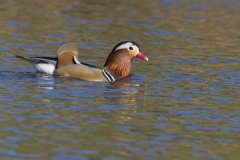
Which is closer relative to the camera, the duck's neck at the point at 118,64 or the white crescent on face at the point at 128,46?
the duck's neck at the point at 118,64

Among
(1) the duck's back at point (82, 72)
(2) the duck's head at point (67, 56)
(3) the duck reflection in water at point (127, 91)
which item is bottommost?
(3) the duck reflection in water at point (127, 91)

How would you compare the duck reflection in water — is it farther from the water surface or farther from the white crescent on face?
the white crescent on face

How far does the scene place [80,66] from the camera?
57.5ft

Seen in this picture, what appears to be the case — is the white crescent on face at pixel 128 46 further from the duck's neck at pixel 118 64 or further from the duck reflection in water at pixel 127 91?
the duck reflection in water at pixel 127 91

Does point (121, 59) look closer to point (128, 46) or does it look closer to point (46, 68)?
point (128, 46)

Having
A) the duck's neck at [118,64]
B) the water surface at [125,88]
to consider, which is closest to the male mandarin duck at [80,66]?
the duck's neck at [118,64]

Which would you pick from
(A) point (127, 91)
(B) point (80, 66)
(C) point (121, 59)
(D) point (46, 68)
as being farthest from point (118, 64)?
(A) point (127, 91)

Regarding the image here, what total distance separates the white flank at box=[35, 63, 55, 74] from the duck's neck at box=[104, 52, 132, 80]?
115 cm

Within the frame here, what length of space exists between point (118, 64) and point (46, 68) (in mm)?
1559

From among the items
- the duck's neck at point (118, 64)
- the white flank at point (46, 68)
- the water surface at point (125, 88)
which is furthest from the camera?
the duck's neck at point (118, 64)

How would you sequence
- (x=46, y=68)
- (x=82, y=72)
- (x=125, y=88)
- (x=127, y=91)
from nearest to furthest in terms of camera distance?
(x=127, y=91)
(x=125, y=88)
(x=82, y=72)
(x=46, y=68)

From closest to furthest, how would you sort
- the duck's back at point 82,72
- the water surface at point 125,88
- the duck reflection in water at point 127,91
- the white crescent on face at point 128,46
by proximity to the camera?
the water surface at point 125,88 → the duck reflection in water at point 127,91 → the duck's back at point 82,72 → the white crescent on face at point 128,46

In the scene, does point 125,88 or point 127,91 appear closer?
point 127,91

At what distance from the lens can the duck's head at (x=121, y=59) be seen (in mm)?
18281
